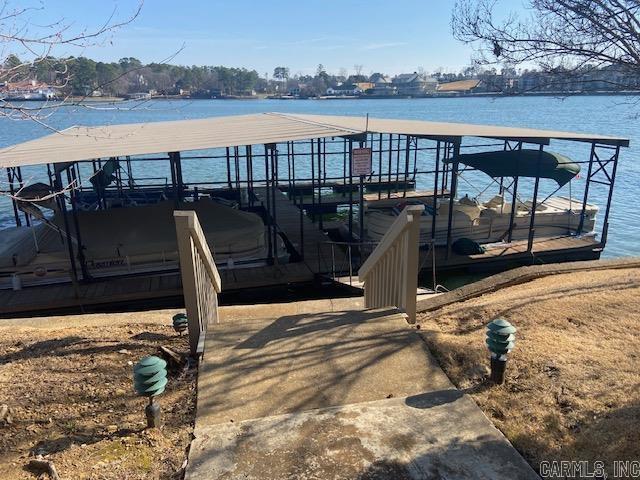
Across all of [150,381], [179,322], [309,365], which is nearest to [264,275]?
[179,322]

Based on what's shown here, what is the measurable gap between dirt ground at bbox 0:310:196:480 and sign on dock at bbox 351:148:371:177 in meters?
6.83

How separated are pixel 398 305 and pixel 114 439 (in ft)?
10.3

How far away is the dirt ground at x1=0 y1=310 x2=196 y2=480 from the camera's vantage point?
320 cm

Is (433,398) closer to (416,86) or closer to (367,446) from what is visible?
(367,446)

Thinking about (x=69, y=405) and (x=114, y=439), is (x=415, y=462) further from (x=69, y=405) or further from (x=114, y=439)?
(x=69, y=405)

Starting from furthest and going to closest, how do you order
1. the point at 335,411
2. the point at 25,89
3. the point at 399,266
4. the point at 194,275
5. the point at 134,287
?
the point at 134,287 < the point at 399,266 < the point at 25,89 < the point at 194,275 < the point at 335,411

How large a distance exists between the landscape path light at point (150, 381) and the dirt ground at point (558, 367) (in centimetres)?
237

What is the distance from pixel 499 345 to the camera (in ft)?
12.6

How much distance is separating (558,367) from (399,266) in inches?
71.3

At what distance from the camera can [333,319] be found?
5.33 meters

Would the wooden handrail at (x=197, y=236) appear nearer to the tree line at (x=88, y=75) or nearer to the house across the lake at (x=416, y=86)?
the tree line at (x=88, y=75)

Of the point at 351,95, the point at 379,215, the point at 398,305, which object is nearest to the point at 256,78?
the point at 351,95

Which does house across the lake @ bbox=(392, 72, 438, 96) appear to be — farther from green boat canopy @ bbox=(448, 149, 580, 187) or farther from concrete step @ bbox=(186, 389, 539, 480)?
concrete step @ bbox=(186, 389, 539, 480)

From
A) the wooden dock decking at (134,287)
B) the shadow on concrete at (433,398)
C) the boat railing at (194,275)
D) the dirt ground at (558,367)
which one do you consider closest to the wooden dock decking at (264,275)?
the wooden dock decking at (134,287)
